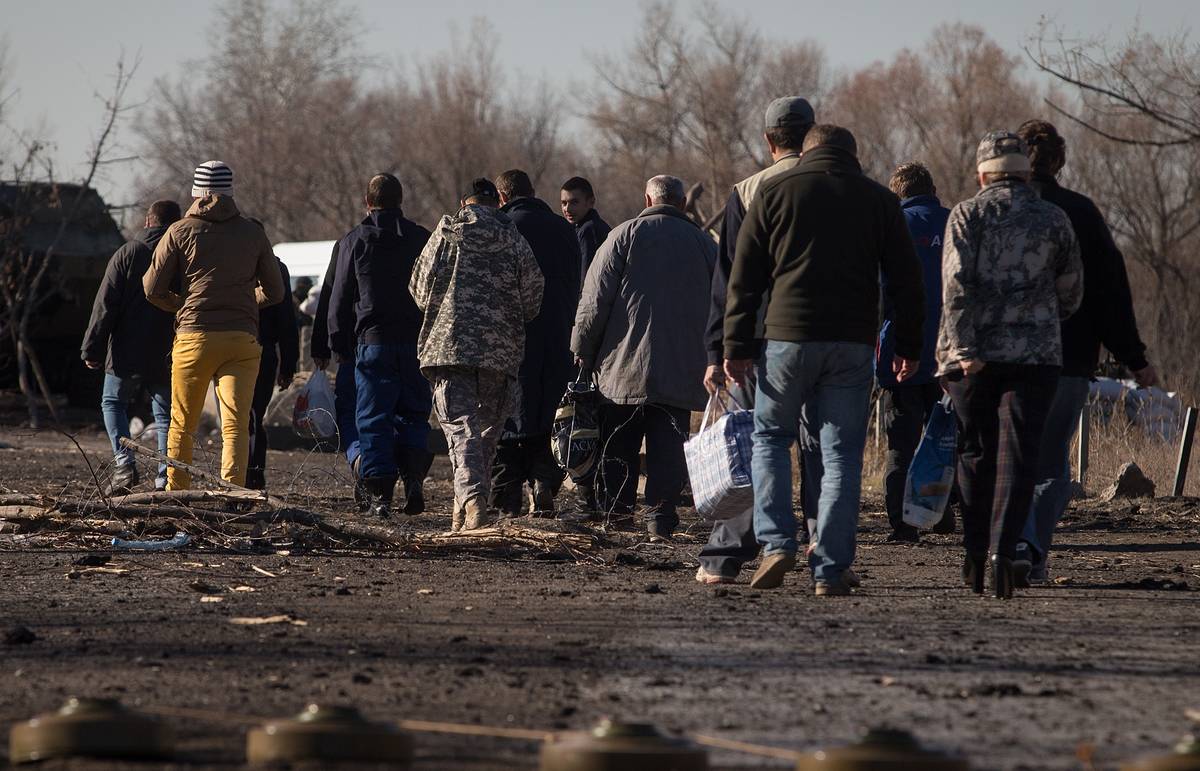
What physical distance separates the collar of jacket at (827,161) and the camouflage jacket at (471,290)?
2638 mm

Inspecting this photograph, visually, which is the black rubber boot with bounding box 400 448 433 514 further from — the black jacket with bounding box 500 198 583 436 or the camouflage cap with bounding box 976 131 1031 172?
the camouflage cap with bounding box 976 131 1031 172

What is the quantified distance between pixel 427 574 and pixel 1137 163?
36154 millimetres

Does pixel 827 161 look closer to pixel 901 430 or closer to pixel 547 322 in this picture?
pixel 901 430

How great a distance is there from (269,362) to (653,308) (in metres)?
3.21

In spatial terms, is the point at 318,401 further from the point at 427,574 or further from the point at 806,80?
the point at 806,80

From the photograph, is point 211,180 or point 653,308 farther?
point 211,180

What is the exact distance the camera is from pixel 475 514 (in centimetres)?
913

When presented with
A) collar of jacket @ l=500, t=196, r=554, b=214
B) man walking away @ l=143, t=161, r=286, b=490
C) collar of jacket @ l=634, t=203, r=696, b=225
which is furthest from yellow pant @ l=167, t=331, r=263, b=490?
collar of jacket @ l=634, t=203, r=696, b=225

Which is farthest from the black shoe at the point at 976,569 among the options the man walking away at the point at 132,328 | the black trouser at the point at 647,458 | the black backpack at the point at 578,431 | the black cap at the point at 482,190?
the man walking away at the point at 132,328

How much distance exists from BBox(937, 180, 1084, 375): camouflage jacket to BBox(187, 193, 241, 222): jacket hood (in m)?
4.64

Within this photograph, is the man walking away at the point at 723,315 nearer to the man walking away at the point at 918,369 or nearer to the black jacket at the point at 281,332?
the man walking away at the point at 918,369

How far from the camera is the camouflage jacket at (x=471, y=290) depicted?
30.1 feet

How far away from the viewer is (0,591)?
22.7 ft

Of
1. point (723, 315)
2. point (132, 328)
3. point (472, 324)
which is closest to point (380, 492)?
point (472, 324)
